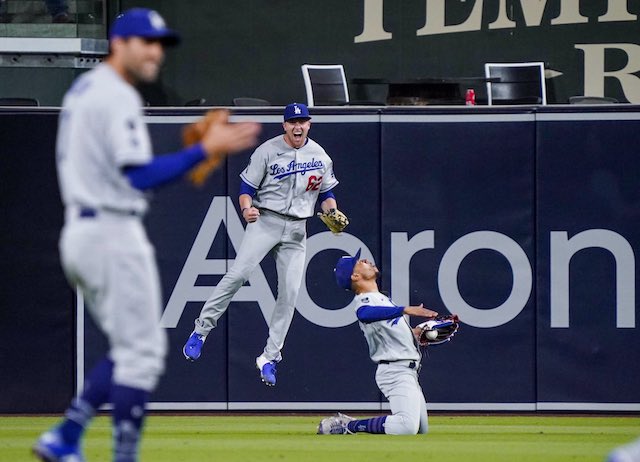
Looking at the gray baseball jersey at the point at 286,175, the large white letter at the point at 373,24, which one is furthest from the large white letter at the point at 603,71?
the gray baseball jersey at the point at 286,175

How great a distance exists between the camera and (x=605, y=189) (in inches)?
426

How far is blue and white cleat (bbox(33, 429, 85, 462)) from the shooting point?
509cm

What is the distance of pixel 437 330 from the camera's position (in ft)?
28.7

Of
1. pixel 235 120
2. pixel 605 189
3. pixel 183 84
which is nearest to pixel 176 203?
pixel 235 120

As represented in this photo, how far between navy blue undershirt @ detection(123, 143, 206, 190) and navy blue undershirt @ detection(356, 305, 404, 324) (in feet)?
11.4

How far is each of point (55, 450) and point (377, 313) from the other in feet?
11.4

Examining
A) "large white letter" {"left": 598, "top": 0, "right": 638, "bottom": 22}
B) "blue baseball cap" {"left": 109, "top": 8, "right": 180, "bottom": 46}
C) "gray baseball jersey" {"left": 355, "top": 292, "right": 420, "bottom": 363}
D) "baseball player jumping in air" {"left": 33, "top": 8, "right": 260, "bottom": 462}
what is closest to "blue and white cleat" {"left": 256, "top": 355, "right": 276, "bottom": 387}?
"gray baseball jersey" {"left": 355, "top": 292, "right": 420, "bottom": 363}

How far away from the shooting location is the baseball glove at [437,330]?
870 cm

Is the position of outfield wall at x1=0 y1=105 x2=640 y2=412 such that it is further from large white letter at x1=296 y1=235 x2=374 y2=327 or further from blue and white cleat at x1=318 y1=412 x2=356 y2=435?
blue and white cleat at x1=318 y1=412 x2=356 y2=435

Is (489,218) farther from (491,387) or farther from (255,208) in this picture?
(255,208)

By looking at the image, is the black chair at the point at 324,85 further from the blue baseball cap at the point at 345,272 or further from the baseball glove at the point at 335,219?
the blue baseball cap at the point at 345,272

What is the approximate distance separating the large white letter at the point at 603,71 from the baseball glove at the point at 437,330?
8.47 meters

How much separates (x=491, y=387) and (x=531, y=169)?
1.93 m

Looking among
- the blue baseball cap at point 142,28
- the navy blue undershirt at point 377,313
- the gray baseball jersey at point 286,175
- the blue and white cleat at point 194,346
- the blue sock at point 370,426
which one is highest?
the blue baseball cap at point 142,28
